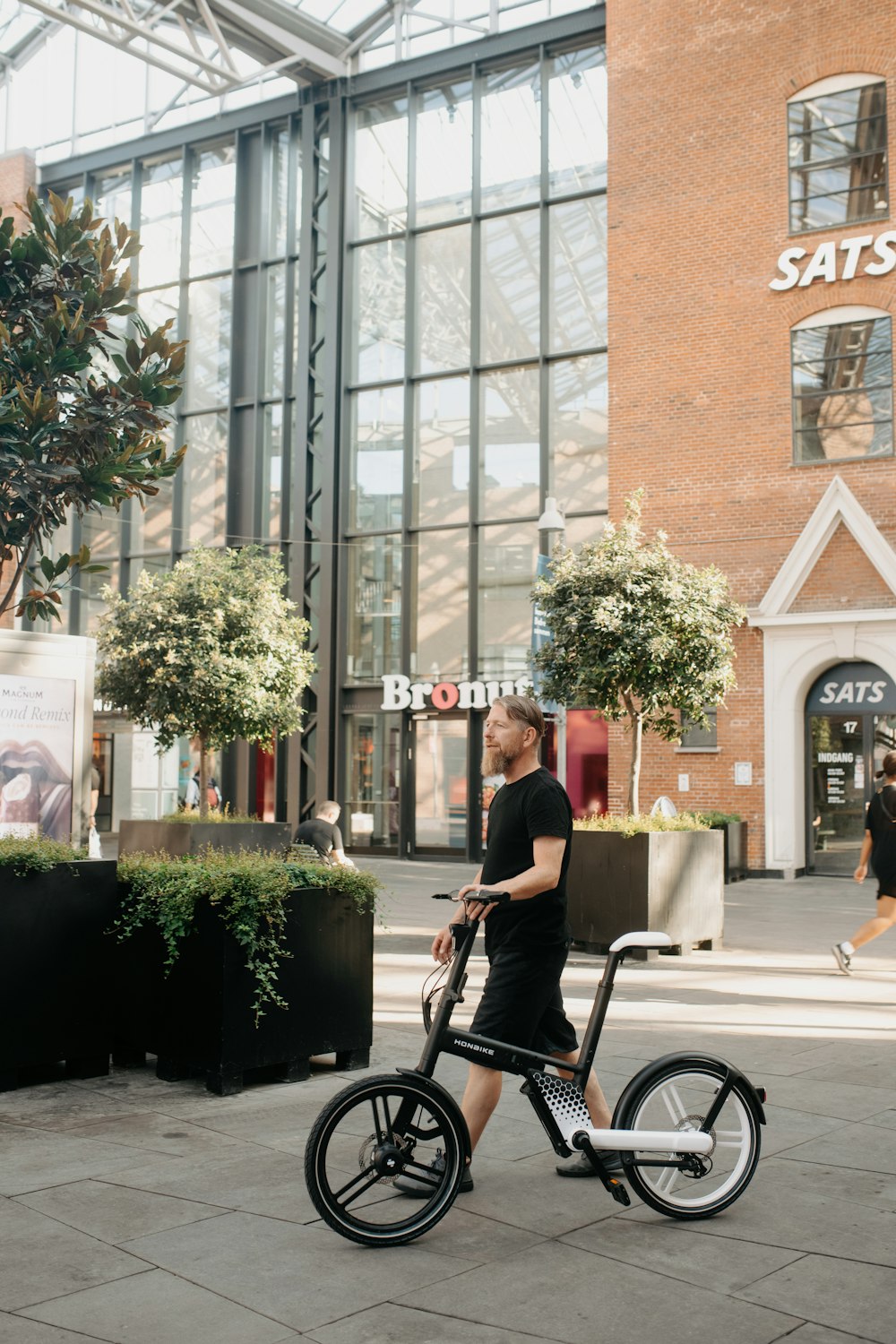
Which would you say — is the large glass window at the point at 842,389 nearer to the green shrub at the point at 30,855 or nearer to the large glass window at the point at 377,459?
the large glass window at the point at 377,459

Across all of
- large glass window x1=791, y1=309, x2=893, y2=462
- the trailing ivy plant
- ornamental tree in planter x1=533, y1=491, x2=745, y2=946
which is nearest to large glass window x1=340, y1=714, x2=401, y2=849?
large glass window x1=791, y1=309, x2=893, y2=462

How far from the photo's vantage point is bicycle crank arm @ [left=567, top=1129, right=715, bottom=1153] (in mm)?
4344

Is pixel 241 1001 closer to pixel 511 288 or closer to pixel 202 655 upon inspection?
pixel 202 655

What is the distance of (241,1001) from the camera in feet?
20.1

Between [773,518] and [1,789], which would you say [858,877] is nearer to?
[1,789]

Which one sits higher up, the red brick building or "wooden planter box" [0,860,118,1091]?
the red brick building

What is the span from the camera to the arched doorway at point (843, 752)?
61.7 feet

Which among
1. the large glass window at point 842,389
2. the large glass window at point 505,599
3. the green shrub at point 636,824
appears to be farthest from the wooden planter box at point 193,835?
the large glass window at point 842,389

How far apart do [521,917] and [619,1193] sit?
96 cm

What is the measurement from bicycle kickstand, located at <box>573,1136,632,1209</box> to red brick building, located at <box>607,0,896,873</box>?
15.1 m

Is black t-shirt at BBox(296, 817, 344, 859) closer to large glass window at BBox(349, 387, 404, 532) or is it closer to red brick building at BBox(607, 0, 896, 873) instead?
red brick building at BBox(607, 0, 896, 873)

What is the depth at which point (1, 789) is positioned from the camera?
358 inches

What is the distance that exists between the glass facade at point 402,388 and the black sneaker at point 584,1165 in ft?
56.7

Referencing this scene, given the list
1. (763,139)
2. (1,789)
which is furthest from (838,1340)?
(763,139)
